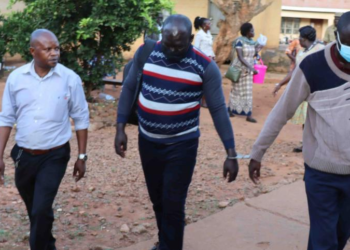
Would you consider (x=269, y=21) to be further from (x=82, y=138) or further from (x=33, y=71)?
(x=33, y=71)

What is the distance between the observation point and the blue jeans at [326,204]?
3.16m

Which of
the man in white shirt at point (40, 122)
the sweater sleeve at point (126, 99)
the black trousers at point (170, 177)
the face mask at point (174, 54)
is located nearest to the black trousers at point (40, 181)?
the man in white shirt at point (40, 122)

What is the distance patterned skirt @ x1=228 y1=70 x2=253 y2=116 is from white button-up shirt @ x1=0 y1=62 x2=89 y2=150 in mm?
6353

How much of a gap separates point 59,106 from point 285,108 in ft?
4.75

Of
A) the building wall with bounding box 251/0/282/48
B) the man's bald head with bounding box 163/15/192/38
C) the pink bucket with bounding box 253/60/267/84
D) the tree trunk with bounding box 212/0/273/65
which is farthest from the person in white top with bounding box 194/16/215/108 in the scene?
the man's bald head with bounding box 163/15/192/38

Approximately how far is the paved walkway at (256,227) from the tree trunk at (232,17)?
8.07 meters


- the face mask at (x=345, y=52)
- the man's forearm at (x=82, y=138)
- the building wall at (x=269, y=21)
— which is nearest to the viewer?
the face mask at (x=345, y=52)

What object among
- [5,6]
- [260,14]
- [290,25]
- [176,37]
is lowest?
[290,25]

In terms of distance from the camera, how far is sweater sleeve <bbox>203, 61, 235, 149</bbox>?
3.64 m

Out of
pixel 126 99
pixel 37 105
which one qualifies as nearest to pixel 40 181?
pixel 37 105

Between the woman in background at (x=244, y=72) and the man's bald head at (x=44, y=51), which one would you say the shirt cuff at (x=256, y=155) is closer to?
the man's bald head at (x=44, y=51)

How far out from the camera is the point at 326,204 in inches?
125

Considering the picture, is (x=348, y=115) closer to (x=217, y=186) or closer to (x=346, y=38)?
(x=346, y=38)

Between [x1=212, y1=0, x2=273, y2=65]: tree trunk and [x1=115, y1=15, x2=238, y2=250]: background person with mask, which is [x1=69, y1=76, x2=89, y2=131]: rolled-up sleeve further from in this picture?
[x1=212, y1=0, x2=273, y2=65]: tree trunk
